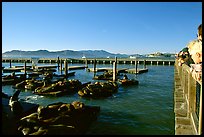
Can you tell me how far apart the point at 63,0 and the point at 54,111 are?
994 cm

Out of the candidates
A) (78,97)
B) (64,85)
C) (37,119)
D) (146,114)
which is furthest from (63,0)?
(64,85)

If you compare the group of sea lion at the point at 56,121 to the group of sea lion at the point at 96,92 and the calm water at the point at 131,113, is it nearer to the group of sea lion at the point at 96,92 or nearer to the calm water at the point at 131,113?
the calm water at the point at 131,113

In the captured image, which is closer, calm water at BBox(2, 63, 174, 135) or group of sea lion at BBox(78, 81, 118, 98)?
calm water at BBox(2, 63, 174, 135)

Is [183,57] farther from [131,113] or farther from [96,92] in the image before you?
[96,92]

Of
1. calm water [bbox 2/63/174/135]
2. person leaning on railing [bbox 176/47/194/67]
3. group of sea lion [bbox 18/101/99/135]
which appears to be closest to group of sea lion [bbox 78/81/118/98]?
calm water [bbox 2/63/174/135]

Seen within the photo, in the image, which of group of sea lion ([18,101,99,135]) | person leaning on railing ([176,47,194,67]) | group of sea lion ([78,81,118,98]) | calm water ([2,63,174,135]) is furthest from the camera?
group of sea lion ([78,81,118,98])

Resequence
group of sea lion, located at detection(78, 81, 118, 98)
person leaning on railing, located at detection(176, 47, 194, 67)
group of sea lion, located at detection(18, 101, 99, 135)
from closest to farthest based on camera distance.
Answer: person leaning on railing, located at detection(176, 47, 194, 67) < group of sea lion, located at detection(18, 101, 99, 135) < group of sea lion, located at detection(78, 81, 118, 98)

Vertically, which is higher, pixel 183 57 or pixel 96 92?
pixel 183 57

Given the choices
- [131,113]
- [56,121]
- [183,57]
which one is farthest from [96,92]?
[183,57]

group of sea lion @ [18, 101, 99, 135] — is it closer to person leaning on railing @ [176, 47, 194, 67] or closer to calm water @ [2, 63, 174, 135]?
calm water @ [2, 63, 174, 135]

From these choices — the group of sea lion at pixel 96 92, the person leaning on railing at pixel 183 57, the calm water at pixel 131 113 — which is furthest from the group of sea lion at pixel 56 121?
the group of sea lion at pixel 96 92

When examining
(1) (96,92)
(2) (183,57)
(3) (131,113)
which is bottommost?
(3) (131,113)

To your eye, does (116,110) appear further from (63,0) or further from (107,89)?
(63,0)

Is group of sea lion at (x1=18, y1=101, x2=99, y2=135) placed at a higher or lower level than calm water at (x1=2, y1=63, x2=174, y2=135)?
higher
